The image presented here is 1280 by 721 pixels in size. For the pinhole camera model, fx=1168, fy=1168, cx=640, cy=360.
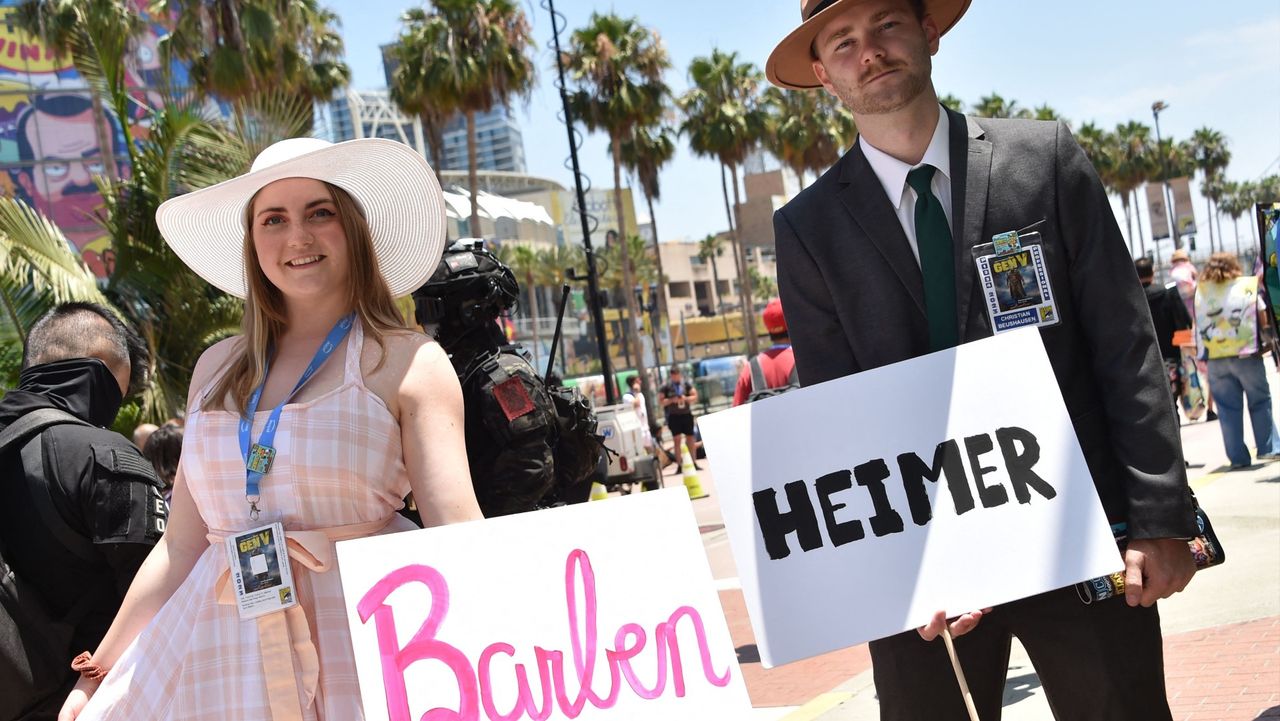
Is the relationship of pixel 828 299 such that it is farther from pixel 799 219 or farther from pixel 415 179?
pixel 415 179

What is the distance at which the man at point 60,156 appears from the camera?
154 feet

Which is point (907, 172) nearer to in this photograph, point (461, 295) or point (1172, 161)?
point (461, 295)

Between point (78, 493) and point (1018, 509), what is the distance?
2672mm

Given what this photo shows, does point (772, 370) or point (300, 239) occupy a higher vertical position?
point (300, 239)

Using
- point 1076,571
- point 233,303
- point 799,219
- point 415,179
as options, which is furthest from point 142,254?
point 1076,571

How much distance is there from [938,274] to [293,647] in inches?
59.7

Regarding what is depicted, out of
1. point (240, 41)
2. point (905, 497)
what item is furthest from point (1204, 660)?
point (240, 41)

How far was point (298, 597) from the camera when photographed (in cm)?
234

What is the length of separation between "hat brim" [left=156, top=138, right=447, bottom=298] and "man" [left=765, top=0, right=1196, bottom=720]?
0.95 metres

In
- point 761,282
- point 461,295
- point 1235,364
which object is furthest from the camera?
point 761,282

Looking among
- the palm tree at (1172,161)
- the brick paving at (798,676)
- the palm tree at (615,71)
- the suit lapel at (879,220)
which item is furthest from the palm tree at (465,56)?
the palm tree at (1172,161)

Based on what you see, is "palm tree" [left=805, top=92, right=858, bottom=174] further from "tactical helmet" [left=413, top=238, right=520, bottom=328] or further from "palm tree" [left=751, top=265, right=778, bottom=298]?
"palm tree" [left=751, top=265, right=778, bottom=298]

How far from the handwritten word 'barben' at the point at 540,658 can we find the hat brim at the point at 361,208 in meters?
1.05

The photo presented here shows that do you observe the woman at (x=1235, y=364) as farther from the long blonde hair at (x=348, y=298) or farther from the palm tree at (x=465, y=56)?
the palm tree at (x=465, y=56)
